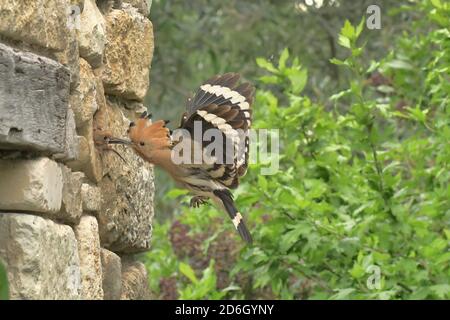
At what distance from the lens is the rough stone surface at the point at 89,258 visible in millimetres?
2650

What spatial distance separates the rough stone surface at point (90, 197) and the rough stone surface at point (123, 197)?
58mm

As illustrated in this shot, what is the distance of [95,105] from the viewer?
9.36ft

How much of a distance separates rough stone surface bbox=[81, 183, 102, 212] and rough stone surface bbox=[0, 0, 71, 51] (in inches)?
15.7

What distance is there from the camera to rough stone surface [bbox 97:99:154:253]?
2986 millimetres

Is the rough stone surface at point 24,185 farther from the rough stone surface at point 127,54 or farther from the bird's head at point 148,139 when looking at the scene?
the rough stone surface at point 127,54

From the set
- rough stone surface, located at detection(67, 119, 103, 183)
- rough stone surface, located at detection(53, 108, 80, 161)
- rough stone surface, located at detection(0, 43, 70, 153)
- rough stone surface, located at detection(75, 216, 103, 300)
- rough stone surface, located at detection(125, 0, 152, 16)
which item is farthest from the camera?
rough stone surface, located at detection(125, 0, 152, 16)

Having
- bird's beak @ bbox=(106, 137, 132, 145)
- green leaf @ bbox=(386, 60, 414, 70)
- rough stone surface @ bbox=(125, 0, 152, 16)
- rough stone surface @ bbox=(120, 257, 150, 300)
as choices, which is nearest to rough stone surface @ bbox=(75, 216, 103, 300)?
bird's beak @ bbox=(106, 137, 132, 145)

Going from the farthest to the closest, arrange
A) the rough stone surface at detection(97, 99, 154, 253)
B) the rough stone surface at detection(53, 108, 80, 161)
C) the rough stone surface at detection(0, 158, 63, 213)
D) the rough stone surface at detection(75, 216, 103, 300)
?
1. the rough stone surface at detection(97, 99, 154, 253)
2. the rough stone surface at detection(75, 216, 103, 300)
3. the rough stone surface at detection(53, 108, 80, 161)
4. the rough stone surface at detection(0, 158, 63, 213)

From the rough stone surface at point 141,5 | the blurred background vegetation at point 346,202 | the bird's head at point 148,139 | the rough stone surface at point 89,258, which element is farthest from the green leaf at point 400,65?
the rough stone surface at point 89,258

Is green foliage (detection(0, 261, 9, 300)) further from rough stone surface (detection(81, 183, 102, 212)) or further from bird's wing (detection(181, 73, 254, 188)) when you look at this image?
bird's wing (detection(181, 73, 254, 188))

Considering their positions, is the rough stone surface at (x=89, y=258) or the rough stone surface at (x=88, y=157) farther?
the rough stone surface at (x=88, y=157)

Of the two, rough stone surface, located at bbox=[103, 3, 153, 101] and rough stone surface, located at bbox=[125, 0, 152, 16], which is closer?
rough stone surface, located at bbox=[103, 3, 153, 101]
